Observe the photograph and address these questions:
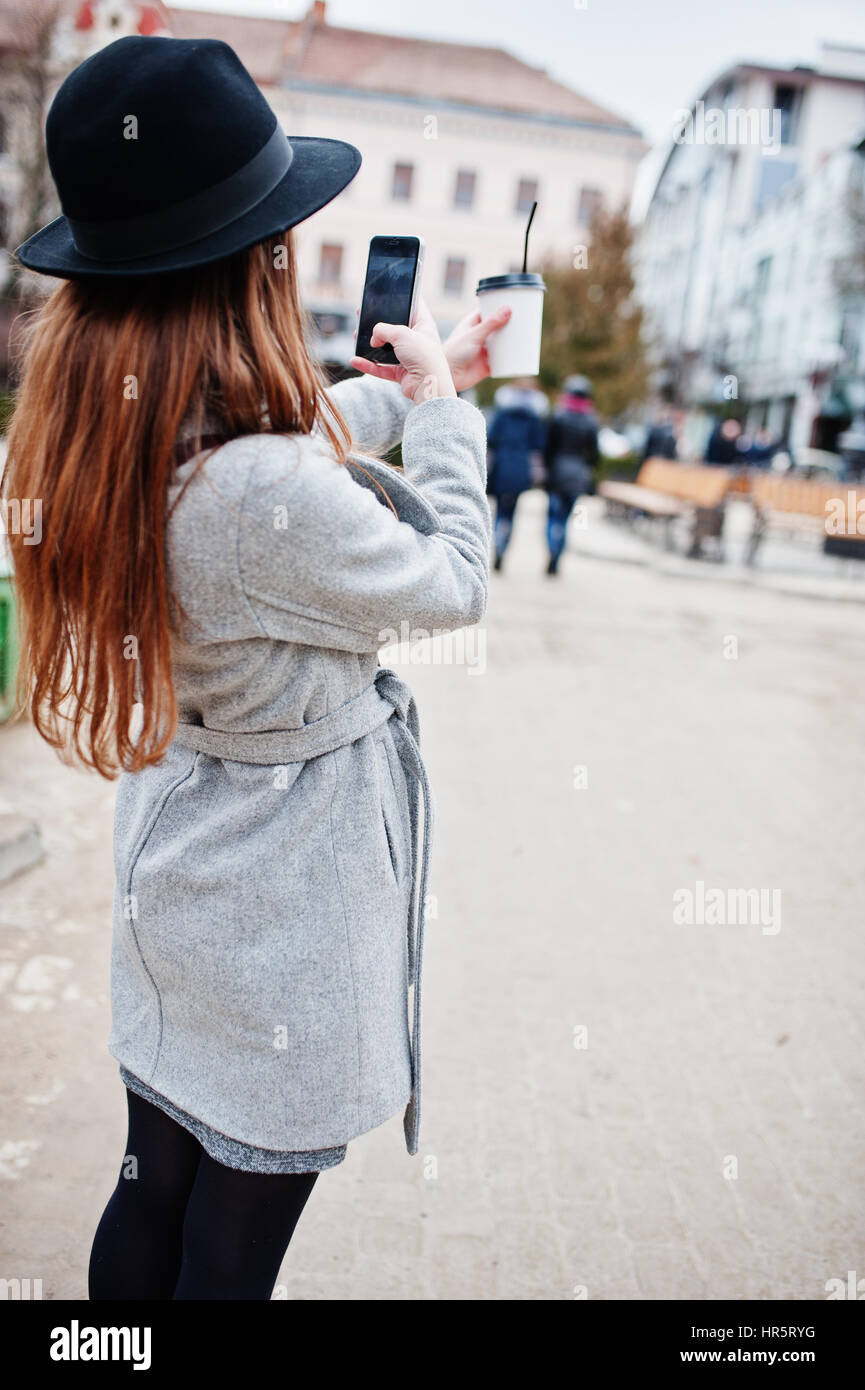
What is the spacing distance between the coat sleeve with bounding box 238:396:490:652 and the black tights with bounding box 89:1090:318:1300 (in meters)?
0.67

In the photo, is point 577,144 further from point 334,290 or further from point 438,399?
point 438,399

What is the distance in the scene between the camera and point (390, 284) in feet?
4.89

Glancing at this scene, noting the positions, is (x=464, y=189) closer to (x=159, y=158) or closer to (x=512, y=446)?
(x=512, y=446)

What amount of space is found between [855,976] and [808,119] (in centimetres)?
4725

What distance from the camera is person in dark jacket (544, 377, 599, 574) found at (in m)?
10.2

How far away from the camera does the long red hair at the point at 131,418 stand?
3.81ft

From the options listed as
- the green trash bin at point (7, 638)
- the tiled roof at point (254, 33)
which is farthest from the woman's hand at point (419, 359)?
the tiled roof at point (254, 33)

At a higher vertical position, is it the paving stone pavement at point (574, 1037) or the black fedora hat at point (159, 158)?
the black fedora hat at point (159, 158)

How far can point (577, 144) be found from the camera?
4134 cm

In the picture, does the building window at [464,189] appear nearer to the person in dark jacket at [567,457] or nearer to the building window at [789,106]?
the building window at [789,106]

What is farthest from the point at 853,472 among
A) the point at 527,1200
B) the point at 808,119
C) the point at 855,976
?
the point at 808,119

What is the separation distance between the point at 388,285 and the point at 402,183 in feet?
143

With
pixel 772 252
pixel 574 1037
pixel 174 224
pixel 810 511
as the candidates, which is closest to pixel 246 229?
pixel 174 224

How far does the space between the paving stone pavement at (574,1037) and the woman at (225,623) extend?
1019 mm
